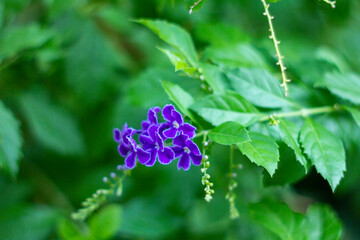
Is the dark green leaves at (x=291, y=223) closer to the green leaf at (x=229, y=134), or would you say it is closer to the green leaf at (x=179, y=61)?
the green leaf at (x=229, y=134)

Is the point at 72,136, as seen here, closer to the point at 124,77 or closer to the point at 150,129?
the point at 124,77

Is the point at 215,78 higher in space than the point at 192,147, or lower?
higher

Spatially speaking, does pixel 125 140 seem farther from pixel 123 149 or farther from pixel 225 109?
pixel 225 109

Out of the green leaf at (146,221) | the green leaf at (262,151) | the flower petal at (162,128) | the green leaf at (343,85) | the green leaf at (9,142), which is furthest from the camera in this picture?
the green leaf at (146,221)

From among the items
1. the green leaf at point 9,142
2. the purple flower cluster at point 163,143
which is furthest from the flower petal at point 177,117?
the green leaf at point 9,142

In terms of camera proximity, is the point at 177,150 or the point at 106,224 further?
the point at 106,224

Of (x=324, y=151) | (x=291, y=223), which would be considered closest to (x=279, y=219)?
(x=291, y=223)

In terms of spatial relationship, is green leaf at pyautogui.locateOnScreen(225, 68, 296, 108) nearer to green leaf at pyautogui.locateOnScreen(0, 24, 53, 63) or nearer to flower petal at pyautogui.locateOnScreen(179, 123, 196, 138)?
flower petal at pyautogui.locateOnScreen(179, 123, 196, 138)

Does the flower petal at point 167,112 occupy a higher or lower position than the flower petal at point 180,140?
higher
